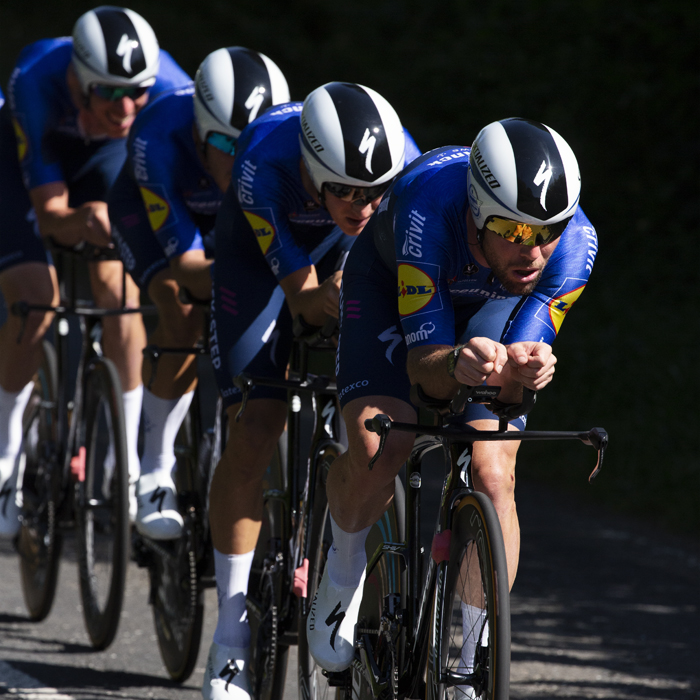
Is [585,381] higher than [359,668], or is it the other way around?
[585,381]

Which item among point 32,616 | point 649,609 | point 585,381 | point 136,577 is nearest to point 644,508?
point 585,381

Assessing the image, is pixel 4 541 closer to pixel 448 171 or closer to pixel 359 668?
pixel 359 668

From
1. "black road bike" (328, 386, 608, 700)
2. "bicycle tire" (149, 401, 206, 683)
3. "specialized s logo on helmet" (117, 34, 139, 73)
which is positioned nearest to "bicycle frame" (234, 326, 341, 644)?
"black road bike" (328, 386, 608, 700)

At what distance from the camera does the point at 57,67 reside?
5.29m

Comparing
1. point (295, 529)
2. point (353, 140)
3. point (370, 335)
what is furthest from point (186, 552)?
point (353, 140)

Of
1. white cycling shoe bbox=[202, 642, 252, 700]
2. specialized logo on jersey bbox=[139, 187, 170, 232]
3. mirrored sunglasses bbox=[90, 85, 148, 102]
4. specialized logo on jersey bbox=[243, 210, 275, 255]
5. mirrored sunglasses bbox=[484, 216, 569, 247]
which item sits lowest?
white cycling shoe bbox=[202, 642, 252, 700]

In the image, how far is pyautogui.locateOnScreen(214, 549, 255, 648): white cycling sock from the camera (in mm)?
3852

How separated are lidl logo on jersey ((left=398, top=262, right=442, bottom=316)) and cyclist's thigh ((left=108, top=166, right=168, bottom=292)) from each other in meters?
2.14

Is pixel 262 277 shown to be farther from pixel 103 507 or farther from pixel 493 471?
pixel 103 507

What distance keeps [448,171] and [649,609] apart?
121 inches

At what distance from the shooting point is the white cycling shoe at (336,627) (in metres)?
3.22

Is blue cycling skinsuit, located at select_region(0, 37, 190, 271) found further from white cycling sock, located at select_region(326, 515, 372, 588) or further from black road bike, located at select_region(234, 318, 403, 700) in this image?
white cycling sock, located at select_region(326, 515, 372, 588)

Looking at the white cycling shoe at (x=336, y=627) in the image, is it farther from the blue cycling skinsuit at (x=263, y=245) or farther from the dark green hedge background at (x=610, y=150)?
the dark green hedge background at (x=610, y=150)

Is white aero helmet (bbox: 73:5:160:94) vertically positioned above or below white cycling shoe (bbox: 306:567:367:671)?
above
